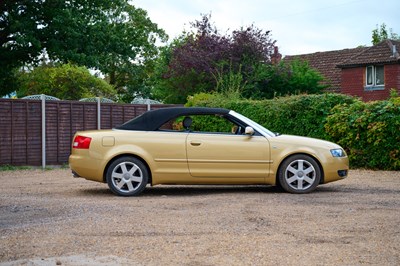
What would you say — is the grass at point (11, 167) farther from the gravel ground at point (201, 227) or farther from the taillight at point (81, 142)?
the taillight at point (81, 142)

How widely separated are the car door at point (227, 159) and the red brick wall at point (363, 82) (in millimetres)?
28070

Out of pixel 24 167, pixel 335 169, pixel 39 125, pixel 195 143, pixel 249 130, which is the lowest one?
pixel 24 167

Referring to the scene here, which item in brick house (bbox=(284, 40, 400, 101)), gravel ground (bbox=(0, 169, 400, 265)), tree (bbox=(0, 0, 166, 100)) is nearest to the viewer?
gravel ground (bbox=(0, 169, 400, 265))

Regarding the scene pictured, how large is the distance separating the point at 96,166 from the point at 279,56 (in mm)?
33518

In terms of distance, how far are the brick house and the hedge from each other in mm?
20107

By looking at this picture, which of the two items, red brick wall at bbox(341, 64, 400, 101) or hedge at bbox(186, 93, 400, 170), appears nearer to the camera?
hedge at bbox(186, 93, 400, 170)

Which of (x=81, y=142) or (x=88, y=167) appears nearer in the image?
(x=88, y=167)

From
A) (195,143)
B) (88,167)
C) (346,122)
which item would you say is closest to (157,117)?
(195,143)

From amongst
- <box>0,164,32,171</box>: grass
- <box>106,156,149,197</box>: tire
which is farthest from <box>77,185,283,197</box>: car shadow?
<box>0,164,32,171</box>: grass

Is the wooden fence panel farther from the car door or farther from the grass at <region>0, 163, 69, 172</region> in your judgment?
the car door

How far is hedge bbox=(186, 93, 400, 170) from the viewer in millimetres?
16703

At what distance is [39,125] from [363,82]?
2443cm

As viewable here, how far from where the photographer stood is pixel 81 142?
11.4 metres

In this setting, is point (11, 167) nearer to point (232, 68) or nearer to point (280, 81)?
point (232, 68)
